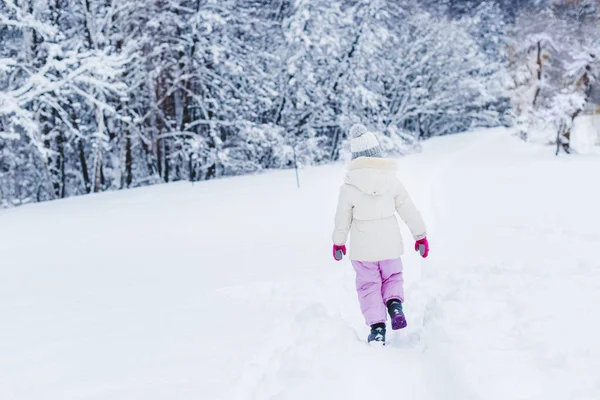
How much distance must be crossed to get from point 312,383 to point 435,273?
2.73 metres

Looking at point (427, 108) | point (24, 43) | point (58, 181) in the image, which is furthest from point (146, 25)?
point (427, 108)

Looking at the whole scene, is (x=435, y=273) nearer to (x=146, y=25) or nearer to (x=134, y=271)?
(x=134, y=271)

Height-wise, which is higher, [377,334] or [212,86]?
[212,86]

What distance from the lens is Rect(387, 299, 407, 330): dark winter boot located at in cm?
383

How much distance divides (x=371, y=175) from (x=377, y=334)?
3.98 ft

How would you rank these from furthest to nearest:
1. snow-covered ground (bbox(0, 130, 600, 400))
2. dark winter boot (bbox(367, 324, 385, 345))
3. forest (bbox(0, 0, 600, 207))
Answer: forest (bbox(0, 0, 600, 207)) → dark winter boot (bbox(367, 324, 385, 345)) → snow-covered ground (bbox(0, 130, 600, 400))

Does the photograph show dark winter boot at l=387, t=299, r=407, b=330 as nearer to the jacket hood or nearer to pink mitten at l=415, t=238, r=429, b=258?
pink mitten at l=415, t=238, r=429, b=258

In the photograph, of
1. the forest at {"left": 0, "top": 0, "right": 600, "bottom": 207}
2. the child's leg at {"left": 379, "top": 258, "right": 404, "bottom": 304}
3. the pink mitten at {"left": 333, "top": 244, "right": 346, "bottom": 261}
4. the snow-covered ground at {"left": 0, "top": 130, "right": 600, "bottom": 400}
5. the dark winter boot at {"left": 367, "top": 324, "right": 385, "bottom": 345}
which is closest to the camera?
the snow-covered ground at {"left": 0, "top": 130, "right": 600, "bottom": 400}

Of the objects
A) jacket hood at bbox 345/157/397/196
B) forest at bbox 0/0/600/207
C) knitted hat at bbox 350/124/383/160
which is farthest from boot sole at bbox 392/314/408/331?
forest at bbox 0/0/600/207

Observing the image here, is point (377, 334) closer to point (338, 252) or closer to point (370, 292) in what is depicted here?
point (370, 292)

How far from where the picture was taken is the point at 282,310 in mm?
4414

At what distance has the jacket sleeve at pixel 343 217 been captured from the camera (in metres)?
3.85

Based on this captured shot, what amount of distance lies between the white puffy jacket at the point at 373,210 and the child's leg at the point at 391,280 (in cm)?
10

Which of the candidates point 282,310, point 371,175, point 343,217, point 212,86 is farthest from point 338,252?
point 212,86
